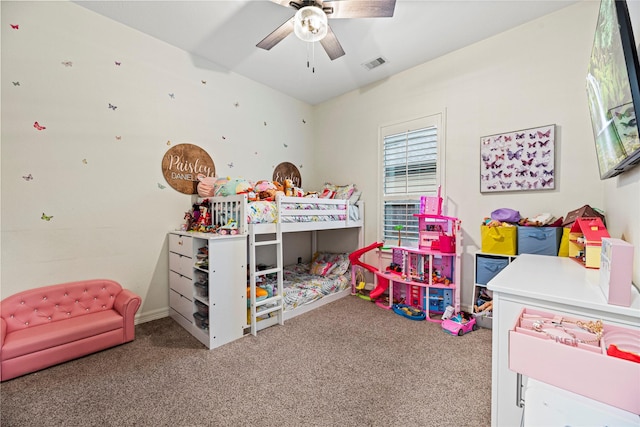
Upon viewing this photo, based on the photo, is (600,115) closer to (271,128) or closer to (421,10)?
(421,10)

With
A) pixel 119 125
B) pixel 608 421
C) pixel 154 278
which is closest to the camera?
pixel 608 421

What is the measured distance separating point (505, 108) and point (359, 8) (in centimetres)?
186

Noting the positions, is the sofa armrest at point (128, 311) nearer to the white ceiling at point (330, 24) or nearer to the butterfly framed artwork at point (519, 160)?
the white ceiling at point (330, 24)

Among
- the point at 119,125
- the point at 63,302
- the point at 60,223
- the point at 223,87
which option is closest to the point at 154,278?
the point at 63,302

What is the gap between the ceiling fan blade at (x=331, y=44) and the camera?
7.14 ft

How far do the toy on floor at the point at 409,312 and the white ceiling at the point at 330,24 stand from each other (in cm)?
295

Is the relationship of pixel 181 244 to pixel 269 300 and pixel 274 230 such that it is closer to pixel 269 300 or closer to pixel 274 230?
pixel 274 230

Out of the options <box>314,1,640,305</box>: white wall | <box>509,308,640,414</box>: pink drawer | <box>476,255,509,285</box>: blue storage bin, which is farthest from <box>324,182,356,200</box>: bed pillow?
<box>509,308,640,414</box>: pink drawer

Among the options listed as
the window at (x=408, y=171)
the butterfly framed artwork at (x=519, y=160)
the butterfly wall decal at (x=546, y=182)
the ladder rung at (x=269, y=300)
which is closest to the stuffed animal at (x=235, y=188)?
the ladder rung at (x=269, y=300)

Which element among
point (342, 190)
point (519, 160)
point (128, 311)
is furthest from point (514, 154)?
point (128, 311)

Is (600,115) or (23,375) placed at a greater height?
(600,115)

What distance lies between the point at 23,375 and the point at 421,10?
430cm

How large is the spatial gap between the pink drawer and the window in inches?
101

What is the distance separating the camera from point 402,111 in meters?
3.45
